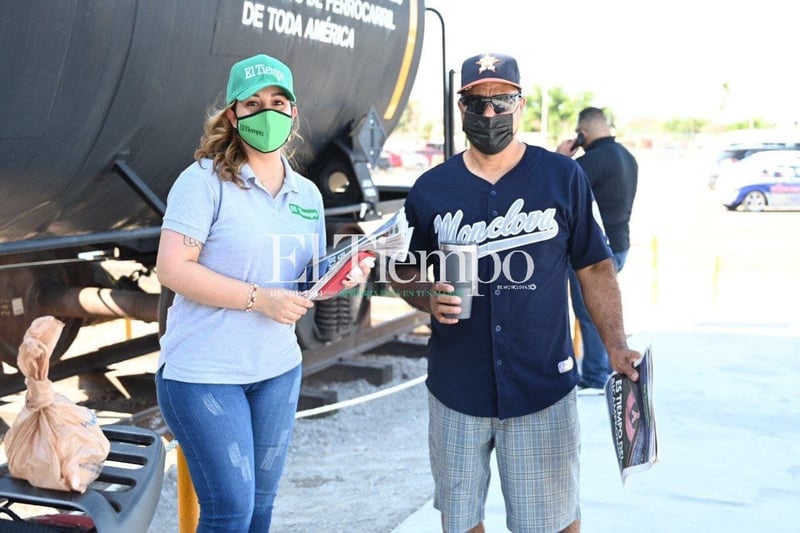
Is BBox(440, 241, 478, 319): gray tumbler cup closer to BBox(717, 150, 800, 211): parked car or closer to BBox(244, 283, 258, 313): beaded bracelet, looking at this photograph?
BBox(244, 283, 258, 313): beaded bracelet

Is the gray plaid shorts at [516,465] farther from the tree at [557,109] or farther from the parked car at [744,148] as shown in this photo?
the tree at [557,109]

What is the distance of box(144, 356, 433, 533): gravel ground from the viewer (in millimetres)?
4422

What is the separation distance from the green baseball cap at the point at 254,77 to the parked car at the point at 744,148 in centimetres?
2391

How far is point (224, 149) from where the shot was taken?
2672 mm

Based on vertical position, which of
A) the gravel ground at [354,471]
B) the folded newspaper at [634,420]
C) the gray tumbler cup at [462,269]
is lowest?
the gravel ground at [354,471]

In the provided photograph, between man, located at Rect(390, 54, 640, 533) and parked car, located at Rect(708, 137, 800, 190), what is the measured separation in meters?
23.4

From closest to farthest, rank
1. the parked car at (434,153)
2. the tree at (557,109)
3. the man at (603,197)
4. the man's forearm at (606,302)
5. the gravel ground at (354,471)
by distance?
the man's forearm at (606,302), the gravel ground at (354,471), the man at (603,197), the parked car at (434,153), the tree at (557,109)

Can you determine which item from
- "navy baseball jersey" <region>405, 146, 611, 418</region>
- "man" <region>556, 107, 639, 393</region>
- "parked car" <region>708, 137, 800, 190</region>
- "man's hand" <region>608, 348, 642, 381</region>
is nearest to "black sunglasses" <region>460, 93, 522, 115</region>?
"navy baseball jersey" <region>405, 146, 611, 418</region>

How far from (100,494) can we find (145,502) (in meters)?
0.12

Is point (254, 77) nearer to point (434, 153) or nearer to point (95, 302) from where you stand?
point (95, 302)

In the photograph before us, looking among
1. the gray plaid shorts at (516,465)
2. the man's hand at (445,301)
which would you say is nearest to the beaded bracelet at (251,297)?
the man's hand at (445,301)

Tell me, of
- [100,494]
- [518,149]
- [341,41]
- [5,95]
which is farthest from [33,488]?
[341,41]

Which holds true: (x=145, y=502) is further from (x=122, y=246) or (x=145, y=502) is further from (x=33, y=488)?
(x=122, y=246)

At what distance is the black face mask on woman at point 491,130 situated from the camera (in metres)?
2.76
